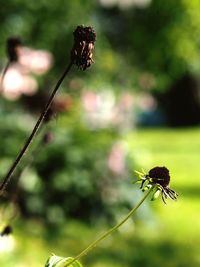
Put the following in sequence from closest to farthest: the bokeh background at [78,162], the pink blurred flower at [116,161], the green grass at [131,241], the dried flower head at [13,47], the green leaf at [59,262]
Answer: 1. the green leaf at [59,262]
2. the dried flower head at [13,47]
3. the green grass at [131,241]
4. the bokeh background at [78,162]
5. the pink blurred flower at [116,161]

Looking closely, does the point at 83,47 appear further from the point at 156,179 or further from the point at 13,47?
the point at 13,47

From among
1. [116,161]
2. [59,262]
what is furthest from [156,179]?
[116,161]

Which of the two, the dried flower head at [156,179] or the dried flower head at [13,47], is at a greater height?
the dried flower head at [13,47]

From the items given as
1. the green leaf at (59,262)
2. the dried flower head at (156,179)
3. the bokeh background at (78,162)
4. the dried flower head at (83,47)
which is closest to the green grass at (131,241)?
the bokeh background at (78,162)

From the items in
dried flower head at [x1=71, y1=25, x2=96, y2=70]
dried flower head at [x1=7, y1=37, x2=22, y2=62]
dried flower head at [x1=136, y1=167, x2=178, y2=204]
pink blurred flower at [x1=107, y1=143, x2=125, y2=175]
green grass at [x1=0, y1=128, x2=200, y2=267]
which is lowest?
dried flower head at [x1=136, y1=167, x2=178, y2=204]

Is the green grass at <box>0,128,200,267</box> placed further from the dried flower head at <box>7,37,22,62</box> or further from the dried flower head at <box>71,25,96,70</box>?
the dried flower head at <box>71,25,96,70</box>

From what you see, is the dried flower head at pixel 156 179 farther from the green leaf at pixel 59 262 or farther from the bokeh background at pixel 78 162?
the bokeh background at pixel 78 162

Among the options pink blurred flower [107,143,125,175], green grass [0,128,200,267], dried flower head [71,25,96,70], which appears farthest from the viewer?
pink blurred flower [107,143,125,175]

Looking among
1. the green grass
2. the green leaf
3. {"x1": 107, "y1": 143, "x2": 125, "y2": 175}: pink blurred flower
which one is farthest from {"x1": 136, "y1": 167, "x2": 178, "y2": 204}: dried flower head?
{"x1": 107, "y1": 143, "x2": 125, "y2": 175}: pink blurred flower

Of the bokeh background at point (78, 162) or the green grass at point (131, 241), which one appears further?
the bokeh background at point (78, 162)

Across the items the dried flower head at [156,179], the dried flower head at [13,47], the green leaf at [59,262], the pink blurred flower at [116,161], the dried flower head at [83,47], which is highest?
the pink blurred flower at [116,161]
